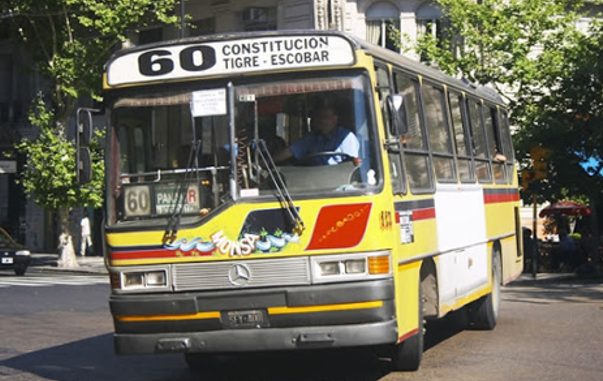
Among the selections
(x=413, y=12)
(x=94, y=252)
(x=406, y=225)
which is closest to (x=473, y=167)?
(x=406, y=225)

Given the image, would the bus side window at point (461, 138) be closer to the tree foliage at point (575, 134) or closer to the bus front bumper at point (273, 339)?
the bus front bumper at point (273, 339)

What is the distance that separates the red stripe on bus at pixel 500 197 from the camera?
14.6m

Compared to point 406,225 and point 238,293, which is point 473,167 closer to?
point 406,225

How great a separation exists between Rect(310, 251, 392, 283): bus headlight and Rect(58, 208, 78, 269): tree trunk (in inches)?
1100

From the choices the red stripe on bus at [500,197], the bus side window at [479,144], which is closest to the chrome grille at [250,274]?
the bus side window at [479,144]

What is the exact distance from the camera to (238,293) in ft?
30.9

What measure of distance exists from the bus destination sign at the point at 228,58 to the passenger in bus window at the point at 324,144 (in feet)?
1.47

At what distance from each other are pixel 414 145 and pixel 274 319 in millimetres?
2584

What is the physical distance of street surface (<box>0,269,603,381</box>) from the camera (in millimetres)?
11094

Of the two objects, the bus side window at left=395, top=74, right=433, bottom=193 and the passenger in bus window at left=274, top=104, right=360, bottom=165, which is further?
the bus side window at left=395, top=74, right=433, bottom=193

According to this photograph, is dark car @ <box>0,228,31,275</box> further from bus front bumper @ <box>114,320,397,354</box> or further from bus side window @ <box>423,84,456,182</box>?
bus front bumper @ <box>114,320,397,354</box>

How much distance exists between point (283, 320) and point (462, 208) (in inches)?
164

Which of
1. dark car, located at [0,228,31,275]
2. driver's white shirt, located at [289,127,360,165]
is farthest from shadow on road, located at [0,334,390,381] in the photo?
dark car, located at [0,228,31,275]

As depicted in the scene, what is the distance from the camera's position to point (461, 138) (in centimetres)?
1341
